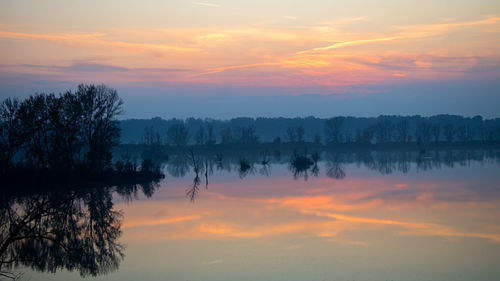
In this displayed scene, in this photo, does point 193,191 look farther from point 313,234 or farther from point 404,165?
point 404,165

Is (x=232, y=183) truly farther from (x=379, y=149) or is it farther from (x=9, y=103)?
(x=379, y=149)

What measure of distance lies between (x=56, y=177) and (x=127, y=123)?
108 metres

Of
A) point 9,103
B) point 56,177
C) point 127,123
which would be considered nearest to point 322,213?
point 56,177

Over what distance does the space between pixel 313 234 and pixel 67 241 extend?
6467mm

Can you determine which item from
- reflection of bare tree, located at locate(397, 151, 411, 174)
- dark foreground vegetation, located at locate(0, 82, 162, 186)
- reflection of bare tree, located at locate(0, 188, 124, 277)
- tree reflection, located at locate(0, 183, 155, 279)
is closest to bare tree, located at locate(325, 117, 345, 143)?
reflection of bare tree, located at locate(397, 151, 411, 174)

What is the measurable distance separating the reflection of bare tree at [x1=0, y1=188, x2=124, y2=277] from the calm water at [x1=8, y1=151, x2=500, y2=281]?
42 centimetres

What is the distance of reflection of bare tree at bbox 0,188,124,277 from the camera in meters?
10.6

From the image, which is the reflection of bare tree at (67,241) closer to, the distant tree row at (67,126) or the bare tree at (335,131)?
the distant tree row at (67,126)

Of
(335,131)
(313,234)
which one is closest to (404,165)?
(313,234)

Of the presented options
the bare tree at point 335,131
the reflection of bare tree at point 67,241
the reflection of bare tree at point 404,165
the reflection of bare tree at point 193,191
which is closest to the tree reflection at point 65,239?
the reflection of bare tree at point 67,241

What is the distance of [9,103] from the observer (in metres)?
27.7

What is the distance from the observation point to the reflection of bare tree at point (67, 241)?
34.7 ft

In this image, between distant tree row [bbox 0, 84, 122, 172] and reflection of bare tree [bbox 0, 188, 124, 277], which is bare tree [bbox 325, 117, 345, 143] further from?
reflection of bare tree [bbox 0, 188, 124, 277]

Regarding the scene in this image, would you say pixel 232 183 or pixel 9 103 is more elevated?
pixel 9 103
